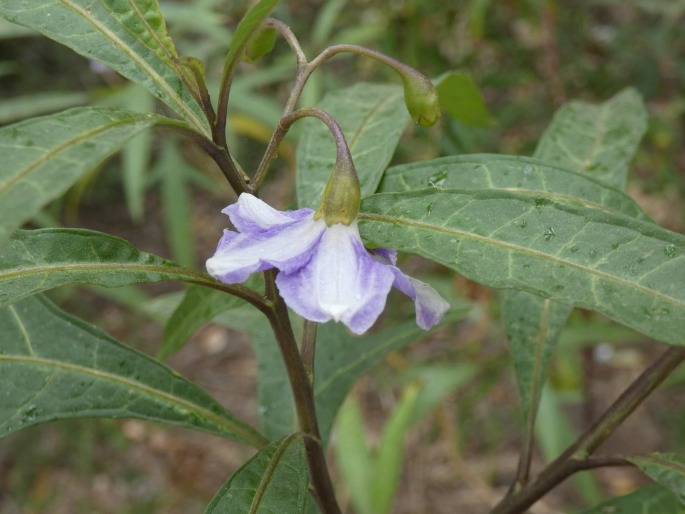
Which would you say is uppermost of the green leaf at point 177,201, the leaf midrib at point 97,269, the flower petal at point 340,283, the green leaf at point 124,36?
the green leaf at point 124,36

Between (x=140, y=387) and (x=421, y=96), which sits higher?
(x=421, y=96)

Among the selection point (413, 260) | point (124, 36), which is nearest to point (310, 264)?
point (124, 36)

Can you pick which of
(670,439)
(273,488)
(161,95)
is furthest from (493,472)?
(161,95)

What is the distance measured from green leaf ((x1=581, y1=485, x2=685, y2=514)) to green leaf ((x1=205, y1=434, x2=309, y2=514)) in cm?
41

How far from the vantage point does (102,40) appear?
723mm

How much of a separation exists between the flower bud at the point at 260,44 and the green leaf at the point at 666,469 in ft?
1.86

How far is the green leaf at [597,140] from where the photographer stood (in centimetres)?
105

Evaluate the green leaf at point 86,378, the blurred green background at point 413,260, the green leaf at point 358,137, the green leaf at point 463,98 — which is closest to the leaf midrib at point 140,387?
the green leaf at point 86,378

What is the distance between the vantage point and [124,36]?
28.6 inches

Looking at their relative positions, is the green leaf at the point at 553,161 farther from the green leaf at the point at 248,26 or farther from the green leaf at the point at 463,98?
the green leaf at the point at 248,26

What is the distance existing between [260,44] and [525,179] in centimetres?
30

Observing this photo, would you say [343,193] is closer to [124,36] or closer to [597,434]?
[124,36]

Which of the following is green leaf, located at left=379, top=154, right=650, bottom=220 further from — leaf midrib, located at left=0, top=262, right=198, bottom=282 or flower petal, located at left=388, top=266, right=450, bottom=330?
leaf midrib, located at left=0, top=262, right=198, bottom=282

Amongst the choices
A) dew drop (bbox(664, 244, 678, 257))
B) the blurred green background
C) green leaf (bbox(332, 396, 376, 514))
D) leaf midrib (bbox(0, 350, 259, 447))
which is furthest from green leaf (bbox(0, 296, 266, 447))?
green leaf (bbox(332, 396, 376, 514))
